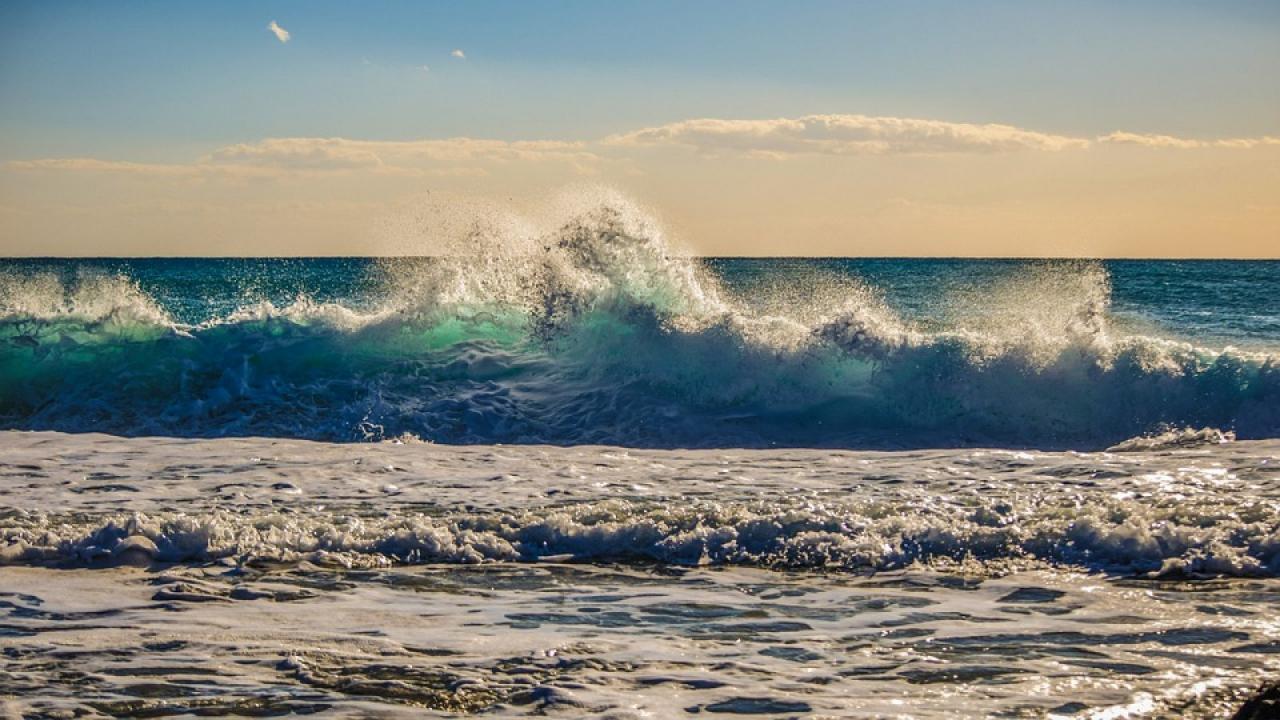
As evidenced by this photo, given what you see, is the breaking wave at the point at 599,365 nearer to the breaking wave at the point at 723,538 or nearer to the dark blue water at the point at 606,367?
the dark blue water at the point at 606,367

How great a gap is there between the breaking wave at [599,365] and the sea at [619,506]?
0.17 feet

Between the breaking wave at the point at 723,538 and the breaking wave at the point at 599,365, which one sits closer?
the breaking wave at the point at 723,538

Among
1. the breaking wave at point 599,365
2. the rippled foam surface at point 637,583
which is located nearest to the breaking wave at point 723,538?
the rippled foam surface at point 637,583

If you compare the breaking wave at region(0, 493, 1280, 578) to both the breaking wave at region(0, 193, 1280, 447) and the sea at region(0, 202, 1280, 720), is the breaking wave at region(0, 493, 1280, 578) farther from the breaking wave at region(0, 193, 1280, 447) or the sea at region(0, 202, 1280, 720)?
the breaking wave at region(0, 193, 1280, 447)

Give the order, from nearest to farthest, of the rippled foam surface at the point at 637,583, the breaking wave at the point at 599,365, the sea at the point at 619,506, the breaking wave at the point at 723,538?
the rippled foam surface at the point at 637,583, the sea at the point at 619,506, the breaking wave at the point at 723,538, the breaking wave at the point at 599,365

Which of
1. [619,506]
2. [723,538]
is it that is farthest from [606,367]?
[723,538]

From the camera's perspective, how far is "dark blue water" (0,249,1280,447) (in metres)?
12.8

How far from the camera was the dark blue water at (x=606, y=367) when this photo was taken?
1284 centimetres

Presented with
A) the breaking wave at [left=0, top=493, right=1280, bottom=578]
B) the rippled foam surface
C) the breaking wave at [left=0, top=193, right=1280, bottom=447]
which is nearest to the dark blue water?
the breaking wave at [left=0, top=193, right=1280, bottom=447]

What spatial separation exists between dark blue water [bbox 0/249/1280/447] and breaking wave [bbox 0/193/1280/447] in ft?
0.10

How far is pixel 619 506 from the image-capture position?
25.3 feet

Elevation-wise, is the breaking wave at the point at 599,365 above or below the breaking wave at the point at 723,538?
above

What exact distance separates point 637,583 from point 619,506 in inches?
57.5

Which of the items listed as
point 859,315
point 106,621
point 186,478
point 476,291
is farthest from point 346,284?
point 106,621
